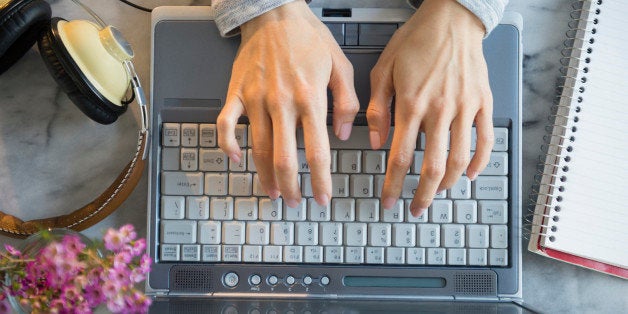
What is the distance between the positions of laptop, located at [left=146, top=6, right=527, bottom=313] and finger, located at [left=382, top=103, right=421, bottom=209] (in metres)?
0.06

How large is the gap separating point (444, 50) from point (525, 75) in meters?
0.22

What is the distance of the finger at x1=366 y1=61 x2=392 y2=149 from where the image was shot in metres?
0.75

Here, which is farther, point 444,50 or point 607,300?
point 607,300

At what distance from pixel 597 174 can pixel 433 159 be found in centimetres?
28

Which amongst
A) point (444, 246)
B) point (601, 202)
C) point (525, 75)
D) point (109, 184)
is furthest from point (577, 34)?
point (109, 184)

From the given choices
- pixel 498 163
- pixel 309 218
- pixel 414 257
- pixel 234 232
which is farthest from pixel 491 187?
pixel 234 232

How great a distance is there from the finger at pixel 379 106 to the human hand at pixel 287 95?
2 cm

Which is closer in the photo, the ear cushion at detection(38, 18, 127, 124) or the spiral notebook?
the ear cushion at detection(38, 18, 127, 124)

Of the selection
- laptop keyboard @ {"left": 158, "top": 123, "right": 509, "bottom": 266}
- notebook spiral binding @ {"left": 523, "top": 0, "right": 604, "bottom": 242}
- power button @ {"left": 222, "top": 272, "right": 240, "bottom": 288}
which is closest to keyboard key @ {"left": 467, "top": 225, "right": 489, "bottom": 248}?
laptop keyboard @ {"left": 158, "top": 123, "right": 509, "bottom": 266}

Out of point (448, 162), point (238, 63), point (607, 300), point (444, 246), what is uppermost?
point (238, 63)

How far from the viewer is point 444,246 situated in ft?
2.64

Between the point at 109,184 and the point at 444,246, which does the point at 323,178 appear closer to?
the point at 444,246

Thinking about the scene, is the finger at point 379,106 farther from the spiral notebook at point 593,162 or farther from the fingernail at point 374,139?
the spiral notebook at point 593,162

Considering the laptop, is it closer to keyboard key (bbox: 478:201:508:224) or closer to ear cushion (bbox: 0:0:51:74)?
keyboard key (bbox: 478:201:508:224)
